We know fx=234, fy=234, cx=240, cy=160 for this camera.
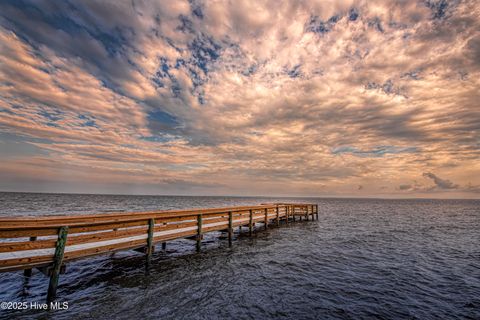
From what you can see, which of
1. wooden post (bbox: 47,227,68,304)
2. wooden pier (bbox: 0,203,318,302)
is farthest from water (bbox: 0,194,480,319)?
wooden pier (bbox: 0,203,318,302)

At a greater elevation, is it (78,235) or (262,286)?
(78,235)

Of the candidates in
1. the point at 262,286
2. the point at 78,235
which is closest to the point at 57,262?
the point at 78,235

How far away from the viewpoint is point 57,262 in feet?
21.9

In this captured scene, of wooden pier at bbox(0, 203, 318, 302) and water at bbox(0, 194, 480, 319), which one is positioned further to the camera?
water at bbox(0, 194, 480, 319)

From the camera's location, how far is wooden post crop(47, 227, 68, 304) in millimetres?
6613

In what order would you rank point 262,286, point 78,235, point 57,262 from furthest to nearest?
point 262,286, point 78,235, point 57,262

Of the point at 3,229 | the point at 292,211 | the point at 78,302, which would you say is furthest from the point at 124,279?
the point at 292,211

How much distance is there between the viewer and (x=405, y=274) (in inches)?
407

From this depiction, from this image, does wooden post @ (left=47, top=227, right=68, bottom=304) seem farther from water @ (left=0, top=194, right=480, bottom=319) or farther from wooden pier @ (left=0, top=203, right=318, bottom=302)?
water @ (left=0, top=194, right=480, bottom=319)

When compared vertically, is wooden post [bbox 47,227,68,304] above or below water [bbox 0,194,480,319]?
above

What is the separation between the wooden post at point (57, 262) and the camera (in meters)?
6.61

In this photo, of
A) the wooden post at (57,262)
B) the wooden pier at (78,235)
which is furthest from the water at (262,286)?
the wooden pier at (78,235)

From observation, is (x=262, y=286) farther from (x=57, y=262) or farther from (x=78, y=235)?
(x=78, y=235)

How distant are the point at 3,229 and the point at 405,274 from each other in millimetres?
14208
